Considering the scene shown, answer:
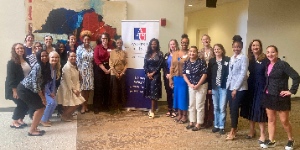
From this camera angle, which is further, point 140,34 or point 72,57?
point 140,34

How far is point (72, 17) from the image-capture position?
5375 mm

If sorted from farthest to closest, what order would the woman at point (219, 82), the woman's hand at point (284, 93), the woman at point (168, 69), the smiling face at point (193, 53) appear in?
the woman at point (168, 69) → the smiling face at point (193, 53) → the woman at point (219, 82) → the woman's hand at point (284, 93)

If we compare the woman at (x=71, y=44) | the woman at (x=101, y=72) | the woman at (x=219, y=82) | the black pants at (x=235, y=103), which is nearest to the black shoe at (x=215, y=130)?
the woman at (x=219, y=82)

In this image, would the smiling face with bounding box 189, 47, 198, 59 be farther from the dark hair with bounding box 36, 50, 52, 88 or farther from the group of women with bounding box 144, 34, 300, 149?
the dark hair with bounding box 36, 50, 52, 88

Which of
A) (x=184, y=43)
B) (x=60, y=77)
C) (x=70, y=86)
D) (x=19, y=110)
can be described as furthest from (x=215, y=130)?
(x=19, y=110)

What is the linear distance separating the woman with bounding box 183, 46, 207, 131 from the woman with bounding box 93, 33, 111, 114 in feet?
5.14

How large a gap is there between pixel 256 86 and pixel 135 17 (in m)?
2.93

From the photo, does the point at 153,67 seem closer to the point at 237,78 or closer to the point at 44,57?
the point at 237,78

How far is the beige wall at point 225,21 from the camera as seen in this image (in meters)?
6.96

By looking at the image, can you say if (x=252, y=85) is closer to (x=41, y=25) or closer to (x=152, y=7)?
(x=152, y=7)

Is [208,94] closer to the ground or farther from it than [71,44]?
closer to the ground

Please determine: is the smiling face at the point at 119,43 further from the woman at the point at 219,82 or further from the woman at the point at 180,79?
the woman at the point at 219,82

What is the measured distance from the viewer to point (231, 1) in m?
7.54

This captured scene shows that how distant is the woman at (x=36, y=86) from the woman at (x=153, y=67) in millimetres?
1776
